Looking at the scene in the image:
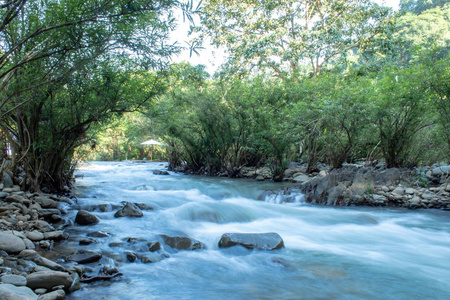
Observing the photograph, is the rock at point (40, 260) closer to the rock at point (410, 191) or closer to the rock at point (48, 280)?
the rock at point (48, 280)

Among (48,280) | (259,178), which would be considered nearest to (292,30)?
(259,178)

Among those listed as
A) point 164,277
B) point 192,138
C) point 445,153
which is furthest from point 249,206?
point 192,138

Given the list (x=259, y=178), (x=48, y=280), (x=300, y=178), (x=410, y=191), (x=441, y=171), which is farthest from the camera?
(x=259, y=178)

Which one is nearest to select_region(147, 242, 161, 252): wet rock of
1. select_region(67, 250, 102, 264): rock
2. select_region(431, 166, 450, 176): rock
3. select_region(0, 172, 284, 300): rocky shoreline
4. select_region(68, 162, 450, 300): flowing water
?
select_region(0, 172, 284, 300): rocky shoreline

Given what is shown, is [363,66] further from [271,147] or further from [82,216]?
[82,216]

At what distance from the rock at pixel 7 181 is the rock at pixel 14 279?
525 centimetres

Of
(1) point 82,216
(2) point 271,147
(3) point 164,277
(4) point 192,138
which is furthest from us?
(4) point 192,138

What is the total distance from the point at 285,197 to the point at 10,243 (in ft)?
27.7

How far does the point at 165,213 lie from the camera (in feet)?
28.4

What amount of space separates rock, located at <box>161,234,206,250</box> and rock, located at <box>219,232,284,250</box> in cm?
44

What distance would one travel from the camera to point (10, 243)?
4523mm

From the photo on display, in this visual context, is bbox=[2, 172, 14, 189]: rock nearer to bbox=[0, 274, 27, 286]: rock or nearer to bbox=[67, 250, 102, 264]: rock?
bbox=[67, 250, 102, 264]: rock

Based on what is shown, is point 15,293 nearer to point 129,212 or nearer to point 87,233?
point 87,233

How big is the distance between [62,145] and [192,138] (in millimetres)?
10824
